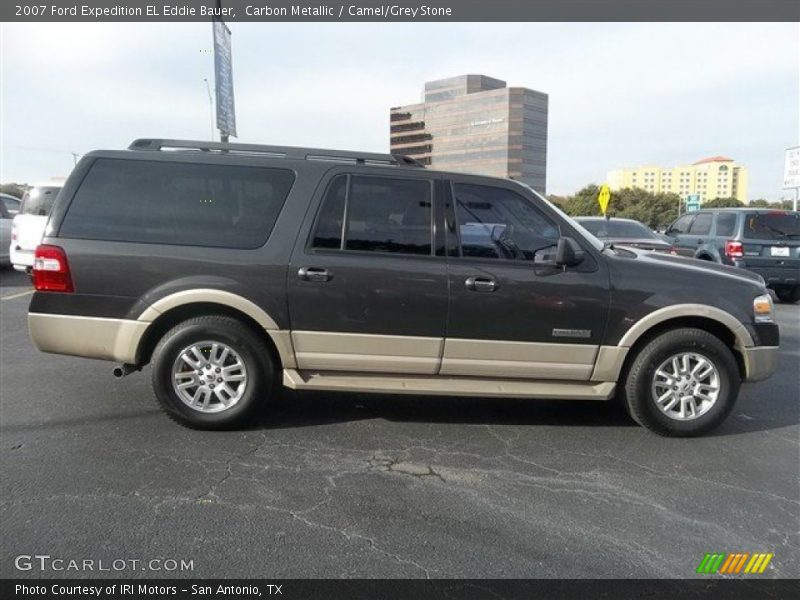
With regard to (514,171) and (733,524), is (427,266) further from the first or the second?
(514,171)

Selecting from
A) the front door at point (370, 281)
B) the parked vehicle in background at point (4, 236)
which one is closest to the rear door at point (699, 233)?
the front door at point (370, 281)

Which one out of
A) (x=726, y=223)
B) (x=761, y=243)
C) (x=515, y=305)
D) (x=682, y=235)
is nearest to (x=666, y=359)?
(x=515, y=305)

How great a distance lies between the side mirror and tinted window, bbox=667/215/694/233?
9965 mm

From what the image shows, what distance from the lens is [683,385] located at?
169 inches

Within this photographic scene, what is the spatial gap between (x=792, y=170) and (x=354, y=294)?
26977 mm

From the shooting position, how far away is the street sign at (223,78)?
1144cm

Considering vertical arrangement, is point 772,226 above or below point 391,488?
above

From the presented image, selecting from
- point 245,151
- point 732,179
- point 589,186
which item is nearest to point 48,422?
point 245,151

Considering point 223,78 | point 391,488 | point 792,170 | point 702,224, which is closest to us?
point 391,488

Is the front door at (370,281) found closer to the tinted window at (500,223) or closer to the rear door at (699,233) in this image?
the tinted window at (500,223)

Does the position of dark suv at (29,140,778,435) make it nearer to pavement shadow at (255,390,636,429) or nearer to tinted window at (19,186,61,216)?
pavement shadow at (255,390,636,429)

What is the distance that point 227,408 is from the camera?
4.16 metres

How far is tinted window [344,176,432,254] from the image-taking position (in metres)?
4.19

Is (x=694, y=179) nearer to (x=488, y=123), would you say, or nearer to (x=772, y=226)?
(x=488, y=123)
